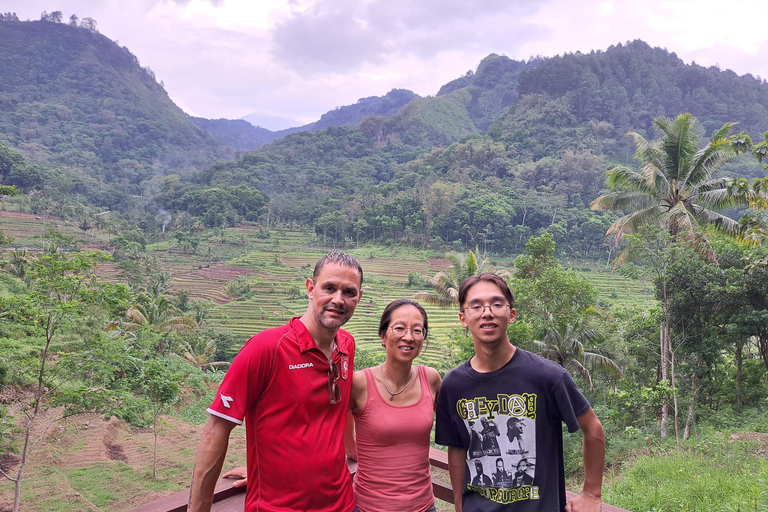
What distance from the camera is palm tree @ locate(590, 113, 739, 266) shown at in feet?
30.7

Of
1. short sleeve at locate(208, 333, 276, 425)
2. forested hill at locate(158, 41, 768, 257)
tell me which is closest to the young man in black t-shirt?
short sleeve at locate(208, 333, 276, 425)

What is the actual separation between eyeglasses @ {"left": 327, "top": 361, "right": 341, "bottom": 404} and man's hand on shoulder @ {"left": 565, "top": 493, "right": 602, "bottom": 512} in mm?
728

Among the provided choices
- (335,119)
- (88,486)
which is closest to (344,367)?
(88,486)

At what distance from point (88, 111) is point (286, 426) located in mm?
90949

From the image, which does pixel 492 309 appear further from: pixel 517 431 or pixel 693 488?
pixel 693 488

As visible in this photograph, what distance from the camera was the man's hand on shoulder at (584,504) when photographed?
4.38ft

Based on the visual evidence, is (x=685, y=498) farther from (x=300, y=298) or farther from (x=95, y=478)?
(x=300, y=298)

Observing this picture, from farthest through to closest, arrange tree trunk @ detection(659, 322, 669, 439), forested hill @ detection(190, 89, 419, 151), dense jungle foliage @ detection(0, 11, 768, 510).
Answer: forested hill @ detection(190, 89, 419, 151)
tree trunk @ detection(659, 322, 669, 439)
dense jungle foliage @ detection(0, 11, 768, 510)

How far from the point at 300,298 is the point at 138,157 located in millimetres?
52881

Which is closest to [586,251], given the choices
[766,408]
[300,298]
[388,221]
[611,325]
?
[388,221]

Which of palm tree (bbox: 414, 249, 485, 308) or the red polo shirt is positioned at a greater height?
the red polo shirt

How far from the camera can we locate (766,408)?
793 cm

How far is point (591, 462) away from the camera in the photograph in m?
1.33

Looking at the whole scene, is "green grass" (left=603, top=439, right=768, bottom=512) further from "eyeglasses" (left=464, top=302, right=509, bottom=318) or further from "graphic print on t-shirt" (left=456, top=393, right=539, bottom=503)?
"eyeglasses" (left=464, top=302, right=509, bottom=318)
